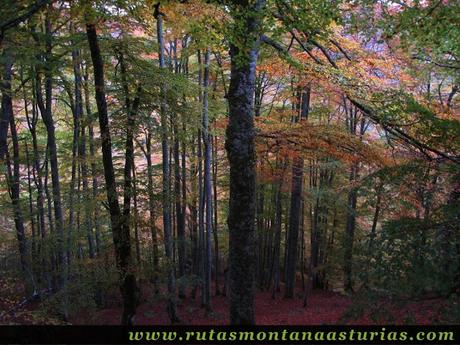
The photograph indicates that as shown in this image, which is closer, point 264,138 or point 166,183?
point 264,138

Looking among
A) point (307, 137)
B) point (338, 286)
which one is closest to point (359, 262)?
point (307, 137)

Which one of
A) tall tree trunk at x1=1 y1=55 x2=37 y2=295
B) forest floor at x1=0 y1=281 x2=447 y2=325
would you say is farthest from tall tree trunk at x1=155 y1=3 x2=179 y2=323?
tall tree trunk at x1=1 y1=55 x2=37 y2=295

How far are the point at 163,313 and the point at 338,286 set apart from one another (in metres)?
12.4

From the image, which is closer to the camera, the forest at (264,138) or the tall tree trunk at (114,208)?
the forest at (264,138)

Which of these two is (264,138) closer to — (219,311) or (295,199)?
(295,199)

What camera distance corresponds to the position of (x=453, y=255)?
4102 millimetres

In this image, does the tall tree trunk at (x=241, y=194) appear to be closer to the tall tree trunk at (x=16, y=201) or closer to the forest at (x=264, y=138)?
the forest at (x=264, y=138)

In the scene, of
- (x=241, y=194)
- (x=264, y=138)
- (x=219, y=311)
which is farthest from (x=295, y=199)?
(x=241, y=194)

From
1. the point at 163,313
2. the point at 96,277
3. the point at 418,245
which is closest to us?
the point at 418,245

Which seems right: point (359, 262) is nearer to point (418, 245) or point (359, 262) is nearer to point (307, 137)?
point (418, 245)

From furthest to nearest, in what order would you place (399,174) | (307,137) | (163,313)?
(163,313) → (307,137) → (399,174)

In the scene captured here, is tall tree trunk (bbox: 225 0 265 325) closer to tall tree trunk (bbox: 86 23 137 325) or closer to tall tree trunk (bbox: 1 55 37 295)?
tall tree trunk (bbox: 86 23 137 325)

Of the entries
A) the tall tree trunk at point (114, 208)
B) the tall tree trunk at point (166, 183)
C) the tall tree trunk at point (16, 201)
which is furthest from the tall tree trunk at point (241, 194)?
the tall tree trunk at point (16, 201)

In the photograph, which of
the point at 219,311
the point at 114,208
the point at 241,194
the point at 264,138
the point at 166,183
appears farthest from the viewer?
the point at 219,311
